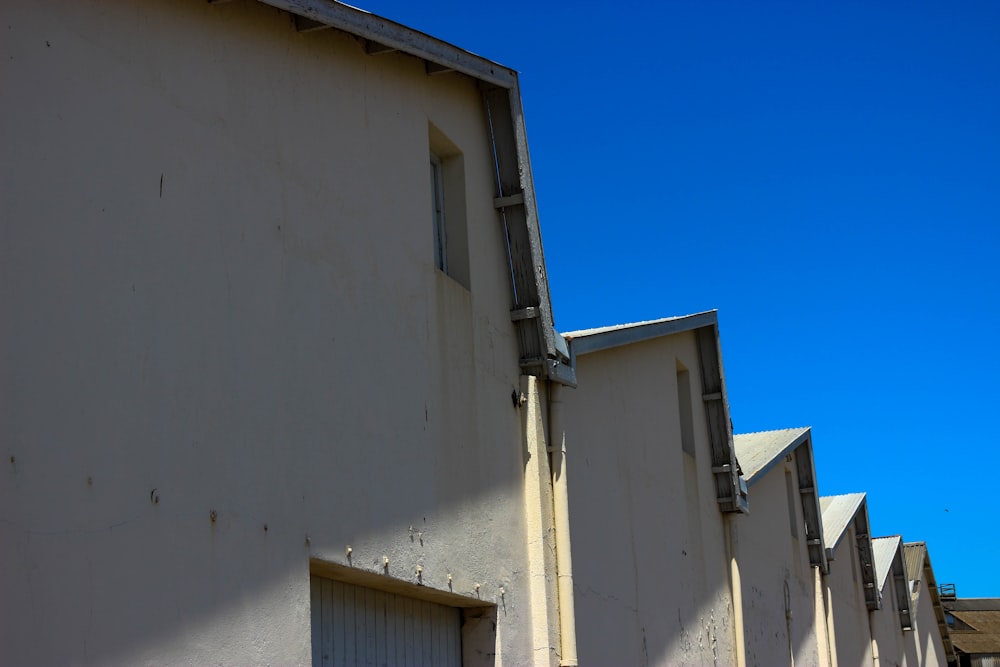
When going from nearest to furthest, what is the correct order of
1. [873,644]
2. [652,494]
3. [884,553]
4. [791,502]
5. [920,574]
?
[652,494] → [791,502] → [873,644] → [884,553] → [920,574]

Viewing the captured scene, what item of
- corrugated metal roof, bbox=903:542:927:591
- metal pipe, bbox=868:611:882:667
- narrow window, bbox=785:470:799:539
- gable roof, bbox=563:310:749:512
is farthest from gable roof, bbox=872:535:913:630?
gable roof, bbox=563:310:749:512

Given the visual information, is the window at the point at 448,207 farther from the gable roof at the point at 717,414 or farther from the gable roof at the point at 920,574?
the gable roof at the point at 920,574

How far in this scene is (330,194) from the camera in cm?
811

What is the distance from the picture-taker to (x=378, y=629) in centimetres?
830

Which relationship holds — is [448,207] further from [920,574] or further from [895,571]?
[920,574]

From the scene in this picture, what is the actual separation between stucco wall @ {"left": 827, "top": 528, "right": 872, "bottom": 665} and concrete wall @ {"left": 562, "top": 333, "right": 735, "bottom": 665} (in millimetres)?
7604

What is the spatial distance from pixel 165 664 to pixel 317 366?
2210mm

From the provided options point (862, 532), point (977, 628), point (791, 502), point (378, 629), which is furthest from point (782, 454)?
point (977, 628)

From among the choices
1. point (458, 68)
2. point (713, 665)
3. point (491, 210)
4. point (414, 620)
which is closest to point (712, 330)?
point (713, 665)

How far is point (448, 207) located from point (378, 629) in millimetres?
3492

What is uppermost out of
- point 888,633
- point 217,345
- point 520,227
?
point 520,227

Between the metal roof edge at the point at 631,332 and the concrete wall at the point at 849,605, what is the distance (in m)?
8.32

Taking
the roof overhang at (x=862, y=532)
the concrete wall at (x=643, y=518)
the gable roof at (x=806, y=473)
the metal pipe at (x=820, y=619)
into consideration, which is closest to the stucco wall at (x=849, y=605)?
the roof overhang at (x=862, y=532)

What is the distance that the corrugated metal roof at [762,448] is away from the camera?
1787cm
